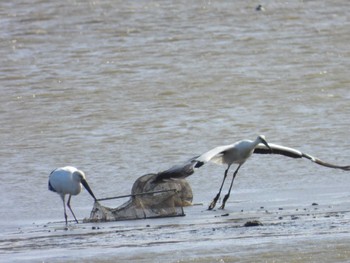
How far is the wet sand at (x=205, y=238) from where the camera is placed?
24.7ft

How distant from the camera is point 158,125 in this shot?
15.8m

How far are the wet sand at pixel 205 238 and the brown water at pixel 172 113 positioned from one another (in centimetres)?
2

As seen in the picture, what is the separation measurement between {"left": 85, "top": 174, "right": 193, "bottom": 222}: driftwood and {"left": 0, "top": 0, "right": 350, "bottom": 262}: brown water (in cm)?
22

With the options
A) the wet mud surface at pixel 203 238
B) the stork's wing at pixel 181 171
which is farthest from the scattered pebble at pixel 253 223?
the stork's wing at pixel 181 171

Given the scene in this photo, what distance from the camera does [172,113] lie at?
54.6 ft

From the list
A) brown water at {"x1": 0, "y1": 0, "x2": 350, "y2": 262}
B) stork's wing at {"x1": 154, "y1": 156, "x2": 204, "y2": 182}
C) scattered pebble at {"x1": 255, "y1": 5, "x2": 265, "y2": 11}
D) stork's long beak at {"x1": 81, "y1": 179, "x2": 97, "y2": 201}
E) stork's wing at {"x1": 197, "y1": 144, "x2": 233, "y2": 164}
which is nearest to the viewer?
brown water at {"x1": 0, "y1": 0, "x2": 350, "y2": 262}

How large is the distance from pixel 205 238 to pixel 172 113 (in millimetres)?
8294

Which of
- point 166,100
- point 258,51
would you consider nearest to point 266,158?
point 166,100

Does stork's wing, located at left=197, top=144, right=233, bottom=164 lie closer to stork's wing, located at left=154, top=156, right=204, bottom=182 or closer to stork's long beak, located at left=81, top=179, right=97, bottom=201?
stork's wing, located at left=154, top=156, right=204, bottom=182

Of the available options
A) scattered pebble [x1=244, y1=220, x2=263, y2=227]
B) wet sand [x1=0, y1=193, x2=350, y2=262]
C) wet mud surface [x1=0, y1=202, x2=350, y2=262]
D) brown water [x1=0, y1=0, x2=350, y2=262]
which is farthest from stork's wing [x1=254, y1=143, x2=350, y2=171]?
scattered pebble [x1=244, y1=220, x2=263, y2=227]

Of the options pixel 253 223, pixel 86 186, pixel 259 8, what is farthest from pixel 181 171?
pixel 259 8

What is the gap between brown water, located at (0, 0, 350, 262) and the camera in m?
8.62

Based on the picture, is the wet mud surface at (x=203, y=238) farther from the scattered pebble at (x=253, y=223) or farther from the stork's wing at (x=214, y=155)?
the stork's wing at (x=214, y=155)

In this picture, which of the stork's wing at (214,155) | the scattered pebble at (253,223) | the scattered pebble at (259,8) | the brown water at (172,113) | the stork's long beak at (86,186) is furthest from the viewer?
the scattered pebble at (259,8)
